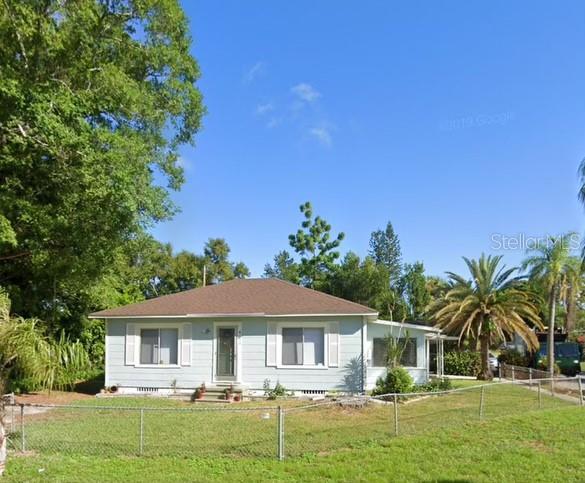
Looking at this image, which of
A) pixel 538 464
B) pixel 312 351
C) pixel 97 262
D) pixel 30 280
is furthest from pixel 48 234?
pixel 538 464

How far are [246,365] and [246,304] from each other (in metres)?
Result: 2.11

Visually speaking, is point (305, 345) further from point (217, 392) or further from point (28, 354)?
point (28, 354)

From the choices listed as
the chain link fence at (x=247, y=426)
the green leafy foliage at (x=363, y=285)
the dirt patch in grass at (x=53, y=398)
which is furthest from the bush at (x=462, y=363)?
the dirt patch in grass at (x=53, y=398)

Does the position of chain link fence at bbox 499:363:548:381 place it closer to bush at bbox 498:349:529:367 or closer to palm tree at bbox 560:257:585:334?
palm tree at bbox 560:257:585:334

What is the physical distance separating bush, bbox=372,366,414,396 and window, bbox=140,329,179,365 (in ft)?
22.8

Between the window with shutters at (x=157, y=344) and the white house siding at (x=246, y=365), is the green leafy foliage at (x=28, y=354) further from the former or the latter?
the window with shutters at (x=157, y=344)

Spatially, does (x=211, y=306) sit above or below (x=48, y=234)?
below

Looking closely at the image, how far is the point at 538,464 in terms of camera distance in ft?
26.6

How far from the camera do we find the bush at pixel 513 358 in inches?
1248

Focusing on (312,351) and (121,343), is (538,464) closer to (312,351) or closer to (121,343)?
(312,351)

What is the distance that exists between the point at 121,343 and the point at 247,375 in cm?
466

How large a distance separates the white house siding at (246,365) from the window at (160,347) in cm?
29

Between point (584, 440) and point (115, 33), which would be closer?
point (584, 440)

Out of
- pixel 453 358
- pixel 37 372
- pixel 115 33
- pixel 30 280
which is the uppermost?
pixel 115 33
